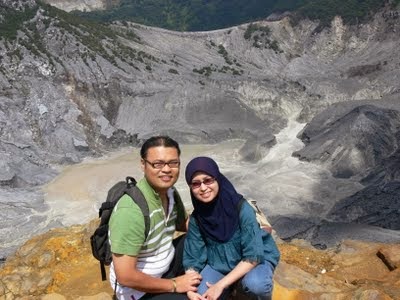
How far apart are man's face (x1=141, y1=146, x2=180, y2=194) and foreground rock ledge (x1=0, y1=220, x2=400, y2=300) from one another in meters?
3.15

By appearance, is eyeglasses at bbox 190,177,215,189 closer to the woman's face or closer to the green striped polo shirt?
the woman's face

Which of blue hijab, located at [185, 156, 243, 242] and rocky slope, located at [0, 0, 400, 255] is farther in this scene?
rocky slope, located at [0, 0, 400, 255]

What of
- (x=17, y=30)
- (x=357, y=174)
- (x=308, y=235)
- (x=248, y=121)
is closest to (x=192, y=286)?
(x=308, y=235)

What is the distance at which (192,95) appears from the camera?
4878 centimetres

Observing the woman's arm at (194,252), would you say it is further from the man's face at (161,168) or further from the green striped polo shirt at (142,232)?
the man's face at (161,168)

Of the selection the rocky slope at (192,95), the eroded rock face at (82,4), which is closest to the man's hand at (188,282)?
the rocky slope at (192,95)

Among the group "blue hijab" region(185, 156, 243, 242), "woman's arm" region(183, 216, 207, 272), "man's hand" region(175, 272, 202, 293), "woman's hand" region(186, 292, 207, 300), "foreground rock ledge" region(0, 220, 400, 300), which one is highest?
"blue hijab" region(185, 156, 243, 242)

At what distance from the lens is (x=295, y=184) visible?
3419 cm

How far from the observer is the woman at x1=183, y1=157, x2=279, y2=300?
5.28m

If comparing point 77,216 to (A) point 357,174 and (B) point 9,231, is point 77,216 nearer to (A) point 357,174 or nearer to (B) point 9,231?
(B) point 9,231

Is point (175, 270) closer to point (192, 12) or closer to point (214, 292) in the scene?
point (214, 292)

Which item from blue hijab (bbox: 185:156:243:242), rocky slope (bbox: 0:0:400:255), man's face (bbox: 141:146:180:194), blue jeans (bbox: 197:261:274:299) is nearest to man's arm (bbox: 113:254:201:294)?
blue jeans (bbox: 197:261:274:299)

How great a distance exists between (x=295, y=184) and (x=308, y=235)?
1164cm

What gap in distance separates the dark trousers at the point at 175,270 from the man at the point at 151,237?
10 mm
